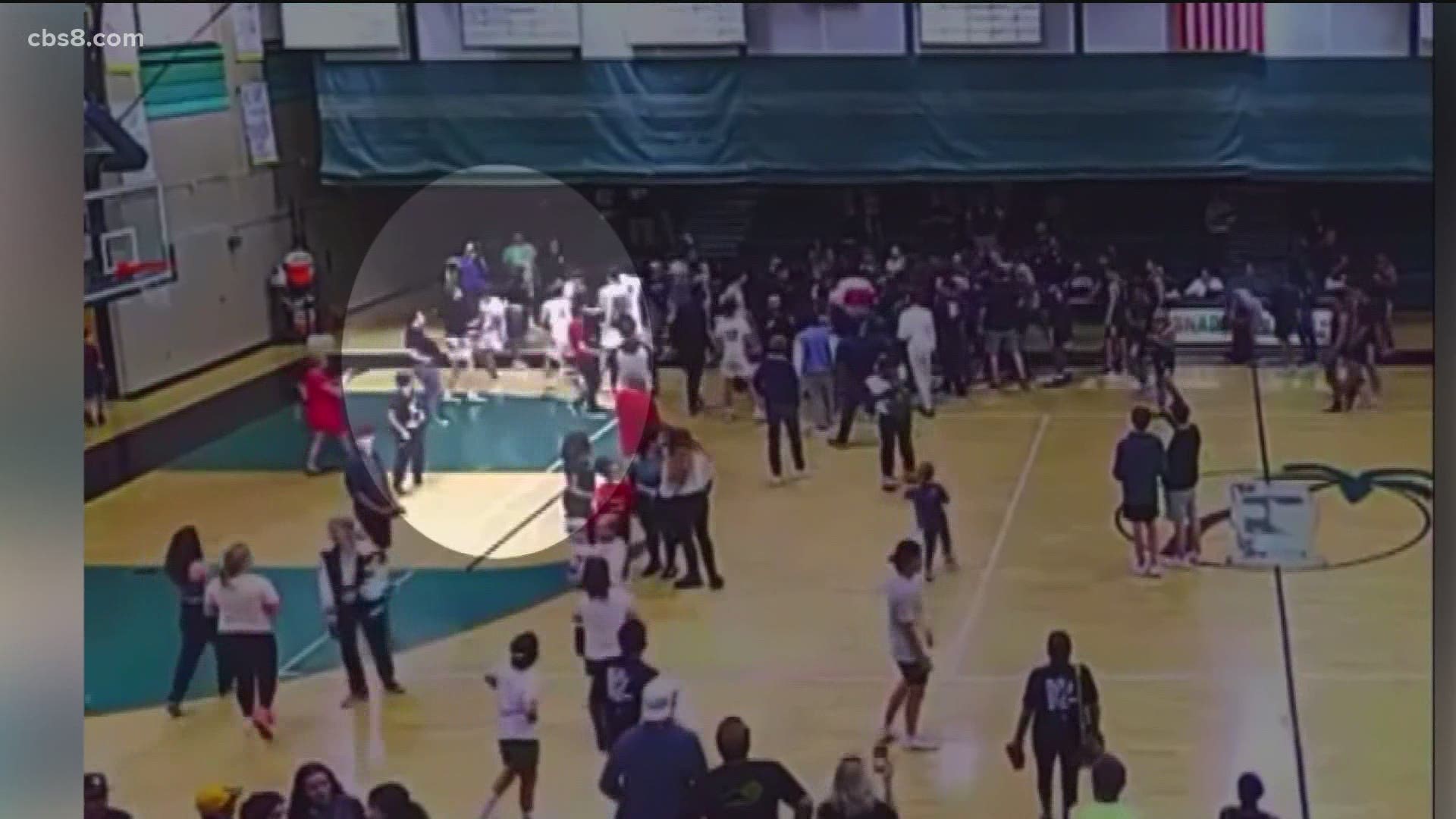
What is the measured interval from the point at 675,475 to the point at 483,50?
1.93 ft

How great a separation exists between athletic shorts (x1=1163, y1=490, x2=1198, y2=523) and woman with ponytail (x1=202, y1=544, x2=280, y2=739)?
1.13 m

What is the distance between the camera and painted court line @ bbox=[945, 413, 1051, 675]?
3.40m

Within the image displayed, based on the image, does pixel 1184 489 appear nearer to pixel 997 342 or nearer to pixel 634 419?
pixel 997 342

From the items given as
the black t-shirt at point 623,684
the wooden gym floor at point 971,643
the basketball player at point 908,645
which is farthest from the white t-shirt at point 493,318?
the basketball player at point 908,645

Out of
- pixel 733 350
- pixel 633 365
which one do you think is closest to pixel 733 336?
pixel 733 350

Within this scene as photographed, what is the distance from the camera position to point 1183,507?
11.2ft

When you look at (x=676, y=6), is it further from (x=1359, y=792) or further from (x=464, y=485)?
(x=1359, y=792)

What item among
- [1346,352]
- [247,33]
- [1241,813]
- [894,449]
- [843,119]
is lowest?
[1241,813]

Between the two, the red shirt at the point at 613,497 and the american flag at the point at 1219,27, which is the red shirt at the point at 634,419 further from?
the american flag at the point at 1219,27

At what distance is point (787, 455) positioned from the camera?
11.3ft

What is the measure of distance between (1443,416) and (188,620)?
158 cm

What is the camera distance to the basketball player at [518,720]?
11.2ft

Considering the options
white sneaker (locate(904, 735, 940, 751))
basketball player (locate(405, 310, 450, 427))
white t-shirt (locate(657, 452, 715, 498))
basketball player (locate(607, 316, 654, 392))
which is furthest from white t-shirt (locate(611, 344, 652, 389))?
white sneaker (locate(904, 735, 940, 751))

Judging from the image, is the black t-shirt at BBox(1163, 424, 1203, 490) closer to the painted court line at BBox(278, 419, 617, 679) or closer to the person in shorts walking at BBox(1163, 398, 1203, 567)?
the person in shorts walking at BBox(1163, 398, 1203, 567)
